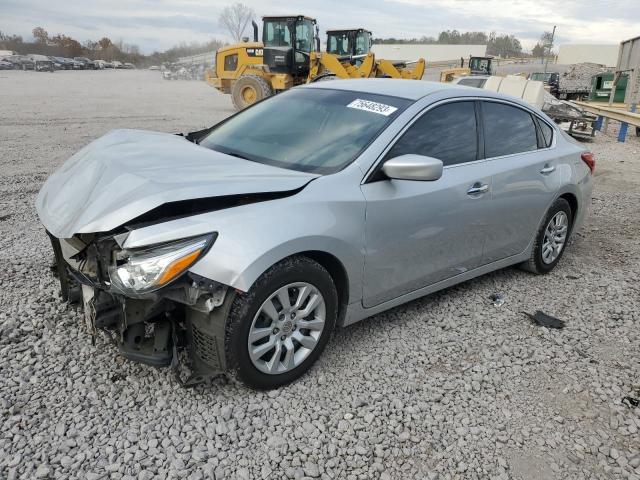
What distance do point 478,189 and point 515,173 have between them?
54cm

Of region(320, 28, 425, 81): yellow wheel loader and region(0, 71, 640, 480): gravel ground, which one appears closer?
region(0, 71, 640, 480): gravel ground

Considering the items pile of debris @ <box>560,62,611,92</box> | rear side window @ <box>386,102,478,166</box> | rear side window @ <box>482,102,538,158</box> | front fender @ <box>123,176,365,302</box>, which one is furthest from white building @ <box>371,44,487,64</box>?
front fender @ <box>123,176,365,302</box>

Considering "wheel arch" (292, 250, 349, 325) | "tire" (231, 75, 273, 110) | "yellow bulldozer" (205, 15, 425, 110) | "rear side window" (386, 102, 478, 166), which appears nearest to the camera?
"wheel arch" (292, 250, 349, 325)

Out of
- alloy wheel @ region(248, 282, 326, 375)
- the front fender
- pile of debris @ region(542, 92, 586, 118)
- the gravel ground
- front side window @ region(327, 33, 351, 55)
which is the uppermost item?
front side window @ region(327, 33, 351, 55)

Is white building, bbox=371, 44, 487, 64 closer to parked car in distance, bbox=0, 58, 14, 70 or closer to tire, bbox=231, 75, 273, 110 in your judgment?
parked car in distance, bbox=0, 58, 14, 70

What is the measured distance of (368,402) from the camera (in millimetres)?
2902

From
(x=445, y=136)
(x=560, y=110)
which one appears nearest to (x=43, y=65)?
(x=560, y=110)

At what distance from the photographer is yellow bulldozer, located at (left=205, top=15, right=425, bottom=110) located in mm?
16969

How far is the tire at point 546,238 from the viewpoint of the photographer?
457 cm

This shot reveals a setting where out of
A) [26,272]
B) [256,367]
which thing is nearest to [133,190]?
[256,367]

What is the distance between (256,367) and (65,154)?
26.1 feet

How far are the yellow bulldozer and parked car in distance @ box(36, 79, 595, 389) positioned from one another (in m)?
13.2

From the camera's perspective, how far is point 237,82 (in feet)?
59.0

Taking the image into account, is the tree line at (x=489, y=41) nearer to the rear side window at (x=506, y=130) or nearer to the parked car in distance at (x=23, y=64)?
the parked car in distance at (x=23, y=64)
